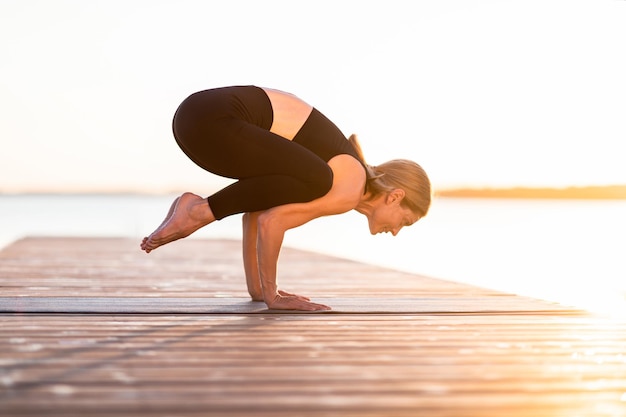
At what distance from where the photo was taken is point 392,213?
9.71 ft

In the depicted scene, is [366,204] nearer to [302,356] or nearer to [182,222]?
[182,222]

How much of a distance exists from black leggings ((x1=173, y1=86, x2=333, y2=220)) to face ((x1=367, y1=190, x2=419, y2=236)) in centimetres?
26

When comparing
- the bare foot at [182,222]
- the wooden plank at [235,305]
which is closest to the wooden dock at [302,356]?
the wooden plank at [235,305]

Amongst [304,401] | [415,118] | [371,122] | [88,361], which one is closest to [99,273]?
[88,361]

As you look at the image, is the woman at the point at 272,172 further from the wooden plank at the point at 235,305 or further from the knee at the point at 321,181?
the wooden plank at the point at 235,305

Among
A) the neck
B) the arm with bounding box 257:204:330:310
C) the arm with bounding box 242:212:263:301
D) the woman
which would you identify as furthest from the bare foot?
the neck

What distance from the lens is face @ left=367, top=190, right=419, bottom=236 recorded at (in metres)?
2.94

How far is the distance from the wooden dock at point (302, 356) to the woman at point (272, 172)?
294 mm

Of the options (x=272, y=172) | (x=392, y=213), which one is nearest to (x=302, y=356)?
(x=272, y=172)

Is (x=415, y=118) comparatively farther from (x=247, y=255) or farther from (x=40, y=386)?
(x=40, y=386)

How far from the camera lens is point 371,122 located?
13586 millimetres

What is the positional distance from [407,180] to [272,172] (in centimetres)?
51

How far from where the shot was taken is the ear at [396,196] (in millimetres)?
2926

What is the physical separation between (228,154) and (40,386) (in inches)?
51.0
